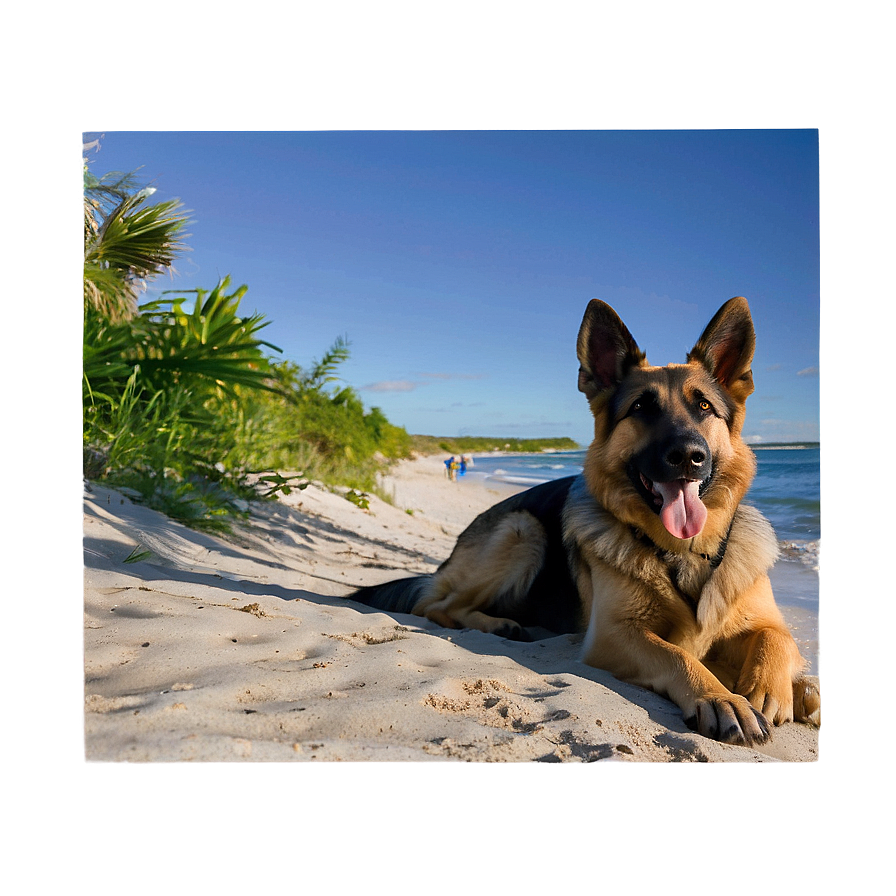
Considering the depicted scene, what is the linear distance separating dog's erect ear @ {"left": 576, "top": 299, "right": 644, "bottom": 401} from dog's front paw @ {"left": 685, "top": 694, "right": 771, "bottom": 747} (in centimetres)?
134

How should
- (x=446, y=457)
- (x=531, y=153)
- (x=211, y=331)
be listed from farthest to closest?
(x=446, y=457) → (x=211, y=331) → (x=531, y=153)

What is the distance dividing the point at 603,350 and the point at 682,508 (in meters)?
0.75

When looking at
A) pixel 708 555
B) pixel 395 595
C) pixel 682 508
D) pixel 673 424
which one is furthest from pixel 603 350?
pixel 395 595

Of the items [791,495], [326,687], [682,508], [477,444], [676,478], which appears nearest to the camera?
[326,687]

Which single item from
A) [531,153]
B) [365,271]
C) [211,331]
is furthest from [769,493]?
[211,331]

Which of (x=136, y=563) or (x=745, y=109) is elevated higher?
(x=745, y=109)

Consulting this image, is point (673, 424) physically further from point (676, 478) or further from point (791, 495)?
point (791, 495)

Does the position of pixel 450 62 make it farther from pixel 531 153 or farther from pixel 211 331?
pixel 211 331

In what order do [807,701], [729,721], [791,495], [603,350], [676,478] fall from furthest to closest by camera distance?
1. [791,495]
2. [603,350]
3. [676,478]
4. [807,701]
5. [729,721]

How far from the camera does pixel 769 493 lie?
338 cm

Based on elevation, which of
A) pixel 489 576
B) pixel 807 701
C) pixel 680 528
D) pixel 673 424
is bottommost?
pixel 807 701

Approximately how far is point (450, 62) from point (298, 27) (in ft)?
1.94

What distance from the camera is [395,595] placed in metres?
3.82

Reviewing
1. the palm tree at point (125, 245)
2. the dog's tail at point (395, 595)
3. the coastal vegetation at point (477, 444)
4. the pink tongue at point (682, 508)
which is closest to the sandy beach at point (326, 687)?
the dog's tail at point (395, 595)
